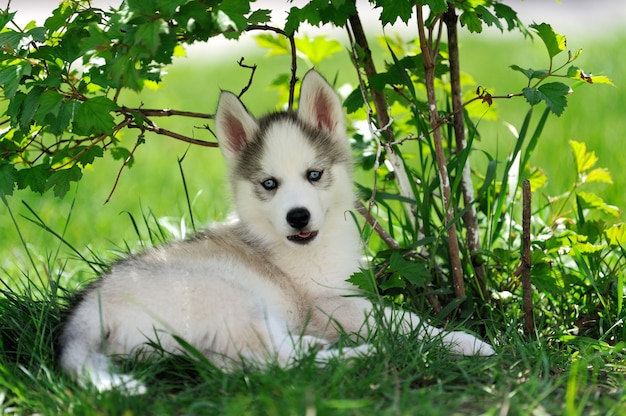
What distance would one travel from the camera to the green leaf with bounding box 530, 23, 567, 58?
138 inches

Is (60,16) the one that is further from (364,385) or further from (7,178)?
(364,385)

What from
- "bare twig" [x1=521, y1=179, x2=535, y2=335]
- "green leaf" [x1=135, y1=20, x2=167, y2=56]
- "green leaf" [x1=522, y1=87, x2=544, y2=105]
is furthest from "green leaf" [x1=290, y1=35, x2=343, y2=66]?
"green leaf" [x1=135, y1=20, x2=167, y2=56]

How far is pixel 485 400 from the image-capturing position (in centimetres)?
287

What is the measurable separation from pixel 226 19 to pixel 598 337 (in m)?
2.31

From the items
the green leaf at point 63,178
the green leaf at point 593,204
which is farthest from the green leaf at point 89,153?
the green leaf at point 593,204

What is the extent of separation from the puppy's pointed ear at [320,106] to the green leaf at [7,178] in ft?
4.56

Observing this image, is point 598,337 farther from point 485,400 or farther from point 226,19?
point 226,19

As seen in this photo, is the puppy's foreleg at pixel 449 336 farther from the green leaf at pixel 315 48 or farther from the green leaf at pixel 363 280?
the green leaf at pixel 315 48

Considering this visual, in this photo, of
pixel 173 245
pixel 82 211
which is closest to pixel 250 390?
pixel 173 245

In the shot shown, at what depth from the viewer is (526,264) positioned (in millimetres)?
3715

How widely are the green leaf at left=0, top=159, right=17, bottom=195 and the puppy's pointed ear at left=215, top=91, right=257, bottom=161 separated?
3.27ft

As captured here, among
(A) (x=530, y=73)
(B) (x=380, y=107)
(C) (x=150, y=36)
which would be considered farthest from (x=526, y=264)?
(C) (x=150, y=36)

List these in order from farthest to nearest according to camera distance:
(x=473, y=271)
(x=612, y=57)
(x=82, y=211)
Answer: (x=612, y=57), (x=82, y=211), (x=473, y=271)

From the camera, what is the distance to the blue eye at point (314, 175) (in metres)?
3.94
